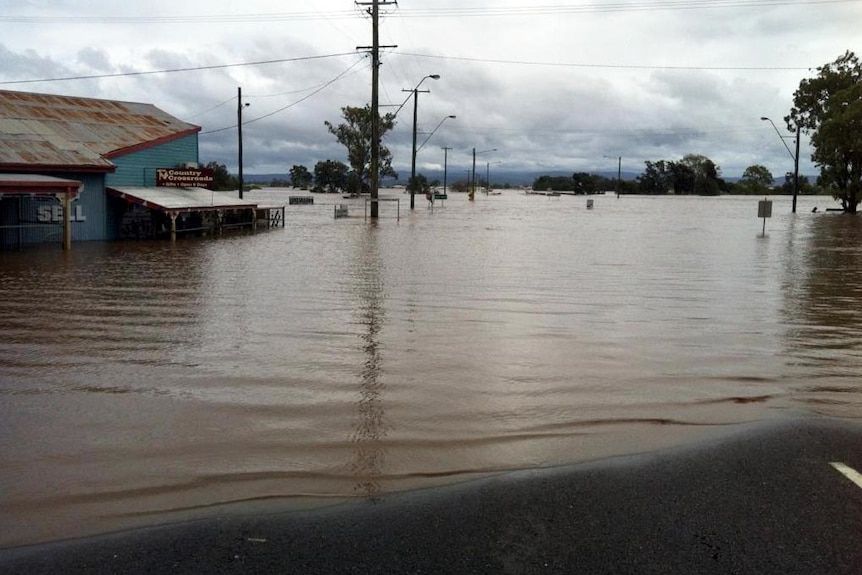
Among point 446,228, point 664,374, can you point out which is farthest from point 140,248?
point 664,374

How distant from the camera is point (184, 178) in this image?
107ft

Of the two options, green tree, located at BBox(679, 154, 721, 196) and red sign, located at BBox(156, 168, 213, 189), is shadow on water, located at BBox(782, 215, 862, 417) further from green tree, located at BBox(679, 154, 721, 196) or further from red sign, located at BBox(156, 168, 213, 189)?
green tree, located at BBox(679, 154, 721, 196)

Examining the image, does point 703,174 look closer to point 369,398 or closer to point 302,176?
point 302,176

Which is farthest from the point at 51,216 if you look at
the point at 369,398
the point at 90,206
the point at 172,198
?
the point at 369,398

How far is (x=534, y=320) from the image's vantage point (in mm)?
11734

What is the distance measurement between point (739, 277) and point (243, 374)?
1358 cm

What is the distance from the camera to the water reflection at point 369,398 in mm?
5352

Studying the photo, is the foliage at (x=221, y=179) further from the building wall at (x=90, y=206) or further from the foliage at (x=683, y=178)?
the foliage at (x=683, y=178)

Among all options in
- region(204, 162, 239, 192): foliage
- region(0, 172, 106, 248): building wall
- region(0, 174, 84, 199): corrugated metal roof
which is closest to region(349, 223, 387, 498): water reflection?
region(0, 174, 84, 199): corrugated metal roof

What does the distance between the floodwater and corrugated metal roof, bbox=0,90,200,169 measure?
9712 mm

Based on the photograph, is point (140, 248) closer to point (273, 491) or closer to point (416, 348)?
point (416, 348)

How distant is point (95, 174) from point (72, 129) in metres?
2.98

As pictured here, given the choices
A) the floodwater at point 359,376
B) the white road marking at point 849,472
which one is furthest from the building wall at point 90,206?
the white road marking at point 849,472

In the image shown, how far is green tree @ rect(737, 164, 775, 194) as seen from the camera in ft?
609
